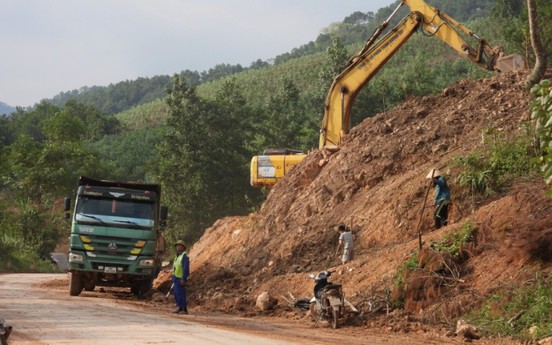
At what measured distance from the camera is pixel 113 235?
23.9m

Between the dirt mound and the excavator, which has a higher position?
the excavator

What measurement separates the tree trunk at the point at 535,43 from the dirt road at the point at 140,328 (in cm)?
760

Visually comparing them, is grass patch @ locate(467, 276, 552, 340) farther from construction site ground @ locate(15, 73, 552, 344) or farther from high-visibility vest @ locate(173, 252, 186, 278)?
high-visibility vest @ locate(173, 252, 186, 278)

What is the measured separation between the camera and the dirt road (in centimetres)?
1356

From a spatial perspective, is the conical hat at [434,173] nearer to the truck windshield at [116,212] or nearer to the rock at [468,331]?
the rock at [468,331]

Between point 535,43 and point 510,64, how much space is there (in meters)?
8.41

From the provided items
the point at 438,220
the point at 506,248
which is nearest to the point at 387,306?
the point at 506,248

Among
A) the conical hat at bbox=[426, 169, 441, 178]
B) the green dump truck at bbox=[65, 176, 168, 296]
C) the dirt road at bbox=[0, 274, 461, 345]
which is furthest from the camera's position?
the green dump truck at bbox=[65, 176, 168, 296]

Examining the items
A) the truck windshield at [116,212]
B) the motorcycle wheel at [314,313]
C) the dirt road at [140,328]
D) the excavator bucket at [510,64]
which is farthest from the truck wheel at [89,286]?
the excavator bucket at [510,64]

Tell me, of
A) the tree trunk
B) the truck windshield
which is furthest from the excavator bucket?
the truck windshield

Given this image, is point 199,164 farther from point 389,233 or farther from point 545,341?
point 545,341

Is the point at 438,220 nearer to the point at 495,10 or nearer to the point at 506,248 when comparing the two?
the point at 506,248

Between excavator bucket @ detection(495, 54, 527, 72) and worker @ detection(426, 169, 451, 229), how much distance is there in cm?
798

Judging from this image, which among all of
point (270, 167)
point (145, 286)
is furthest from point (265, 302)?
point (270, 167)
